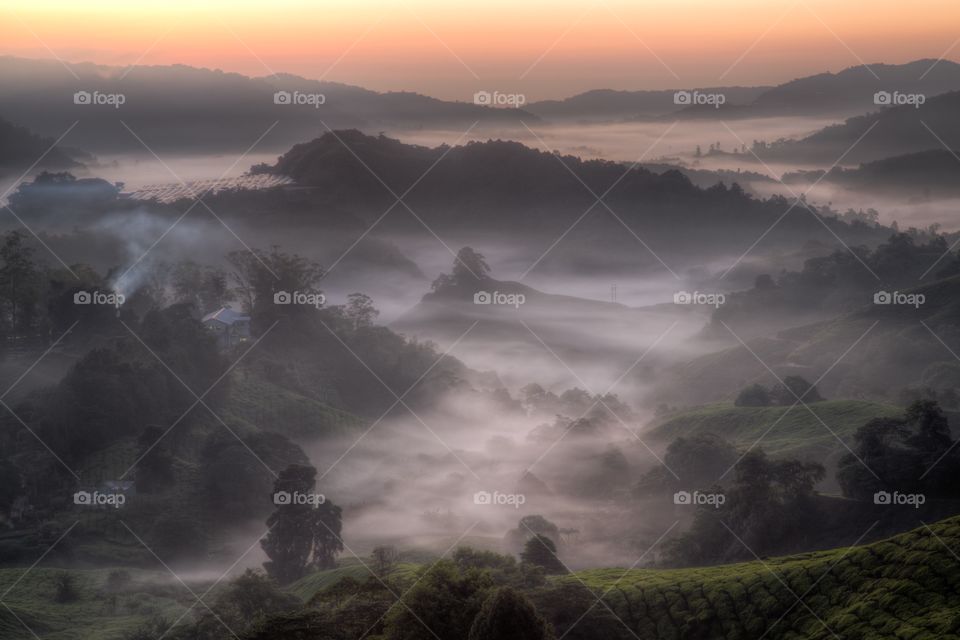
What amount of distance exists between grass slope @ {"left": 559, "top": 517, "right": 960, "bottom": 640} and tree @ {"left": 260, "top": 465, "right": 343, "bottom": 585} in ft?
122

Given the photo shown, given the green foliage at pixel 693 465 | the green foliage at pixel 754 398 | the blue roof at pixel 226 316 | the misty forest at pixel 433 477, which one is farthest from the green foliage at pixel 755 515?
the blue roof at pixel 226 316

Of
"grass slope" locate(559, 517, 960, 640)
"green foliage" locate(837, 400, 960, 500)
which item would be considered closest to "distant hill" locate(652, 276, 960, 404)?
"green foliage" locate(837, 400, 960, 500)

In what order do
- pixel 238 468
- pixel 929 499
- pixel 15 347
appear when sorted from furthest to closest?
pixel 15 347 < pixel 238 468 < pixel 929 499

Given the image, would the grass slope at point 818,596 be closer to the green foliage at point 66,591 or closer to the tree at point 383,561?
the tree at point 383,561

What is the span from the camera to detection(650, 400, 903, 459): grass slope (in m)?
108

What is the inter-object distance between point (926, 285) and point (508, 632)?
147 m

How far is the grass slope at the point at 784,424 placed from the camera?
108 metres

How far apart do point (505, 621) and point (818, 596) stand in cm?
1536

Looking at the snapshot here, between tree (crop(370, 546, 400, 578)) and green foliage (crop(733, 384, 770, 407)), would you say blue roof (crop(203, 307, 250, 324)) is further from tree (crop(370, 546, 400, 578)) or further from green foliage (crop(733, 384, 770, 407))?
tree (crop(370, 546, 400, 578))

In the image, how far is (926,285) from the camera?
175 metres

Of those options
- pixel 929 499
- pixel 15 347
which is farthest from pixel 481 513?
pixel 15 347

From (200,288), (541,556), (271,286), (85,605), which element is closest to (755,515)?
(541,556)

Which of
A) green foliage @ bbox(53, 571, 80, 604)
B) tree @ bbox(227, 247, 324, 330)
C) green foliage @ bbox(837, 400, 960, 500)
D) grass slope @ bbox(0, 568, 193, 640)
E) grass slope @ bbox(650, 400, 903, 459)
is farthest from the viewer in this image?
tree @ bbox(227, 247, 324, 330)

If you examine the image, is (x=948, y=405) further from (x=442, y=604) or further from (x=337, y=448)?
(x=442, y=604)
